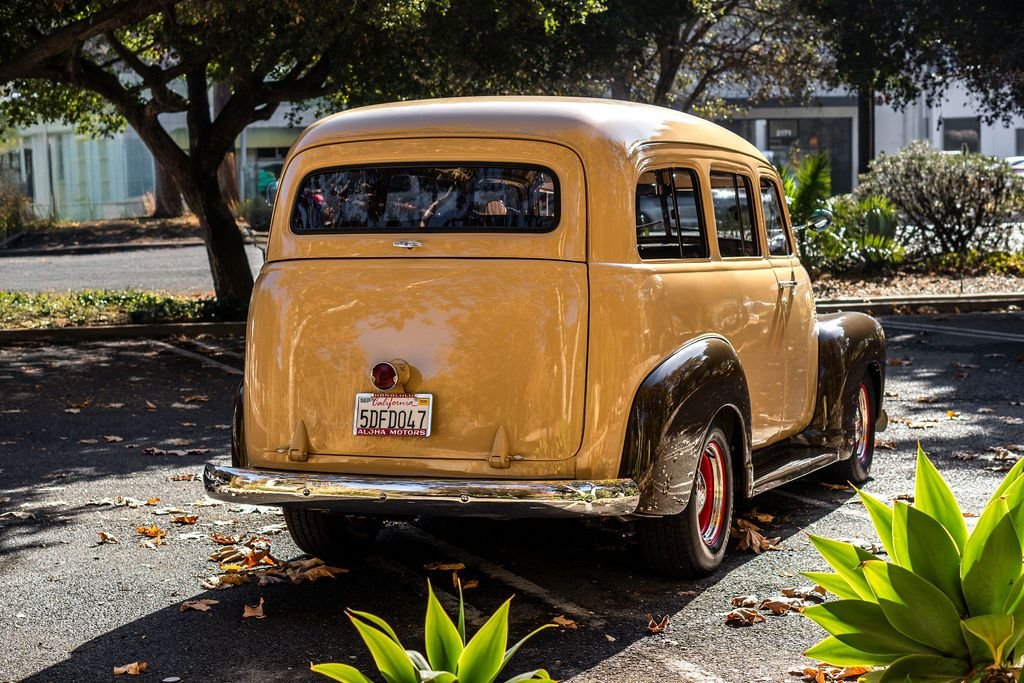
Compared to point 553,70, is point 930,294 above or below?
below

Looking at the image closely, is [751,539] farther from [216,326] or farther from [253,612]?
[216,326]

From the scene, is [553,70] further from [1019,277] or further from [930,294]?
[1019,277]

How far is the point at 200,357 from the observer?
14.2m

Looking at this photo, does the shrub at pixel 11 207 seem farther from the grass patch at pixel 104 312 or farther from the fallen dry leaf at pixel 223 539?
the fallen dry leaf at pixel 223 539

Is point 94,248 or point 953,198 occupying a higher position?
point 953,198

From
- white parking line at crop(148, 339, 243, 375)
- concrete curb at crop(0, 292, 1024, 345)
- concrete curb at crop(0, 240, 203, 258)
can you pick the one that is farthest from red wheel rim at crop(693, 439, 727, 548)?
concrete curb at crop(0, 240, 203, 258)

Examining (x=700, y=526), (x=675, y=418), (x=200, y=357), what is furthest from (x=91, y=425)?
(x=675, y=418)

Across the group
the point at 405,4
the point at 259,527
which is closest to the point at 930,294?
the point at 405,4

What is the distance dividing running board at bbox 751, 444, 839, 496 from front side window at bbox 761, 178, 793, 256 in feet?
3.39

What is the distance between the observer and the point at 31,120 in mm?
18859

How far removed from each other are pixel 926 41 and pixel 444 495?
619 inches

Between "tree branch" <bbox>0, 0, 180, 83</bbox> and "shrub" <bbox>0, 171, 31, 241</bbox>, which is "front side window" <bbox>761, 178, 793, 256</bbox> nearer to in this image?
"tree branch" <bbox>0, 0, 180, 83</bbox>

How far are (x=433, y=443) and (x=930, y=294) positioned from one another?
13950 mm

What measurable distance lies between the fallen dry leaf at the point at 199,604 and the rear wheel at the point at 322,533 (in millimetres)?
624
